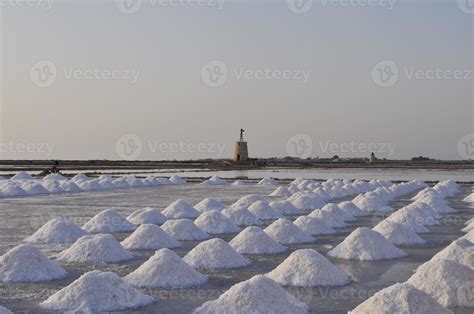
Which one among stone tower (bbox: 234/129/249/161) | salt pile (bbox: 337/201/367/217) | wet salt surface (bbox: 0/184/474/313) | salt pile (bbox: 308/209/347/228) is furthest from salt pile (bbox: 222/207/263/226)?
stone tower (bbox: 234/129/249/161)

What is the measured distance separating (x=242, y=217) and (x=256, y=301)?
7.09 meters

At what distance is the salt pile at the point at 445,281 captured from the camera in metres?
5.94

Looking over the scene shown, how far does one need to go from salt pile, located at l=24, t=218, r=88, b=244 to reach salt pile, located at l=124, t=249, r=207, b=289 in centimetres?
337

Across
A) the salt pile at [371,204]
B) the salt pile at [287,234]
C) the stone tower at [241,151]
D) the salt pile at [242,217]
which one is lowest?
the salt pile at [287,234]

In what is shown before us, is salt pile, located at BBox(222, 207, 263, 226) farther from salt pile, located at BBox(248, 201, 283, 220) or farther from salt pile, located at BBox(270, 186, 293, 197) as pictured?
salt pile, located at BBox(270, 186, 293, 197)

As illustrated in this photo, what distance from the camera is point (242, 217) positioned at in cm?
1246

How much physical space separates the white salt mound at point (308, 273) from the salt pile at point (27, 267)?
257 centimetres

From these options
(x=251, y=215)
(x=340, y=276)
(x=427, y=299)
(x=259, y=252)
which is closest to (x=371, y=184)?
(x=251, y=215)

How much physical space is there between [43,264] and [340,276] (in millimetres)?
3467

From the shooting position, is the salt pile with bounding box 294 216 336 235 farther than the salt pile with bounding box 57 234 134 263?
Yes

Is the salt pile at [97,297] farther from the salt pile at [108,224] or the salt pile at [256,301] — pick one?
the salt pile at [108,224]

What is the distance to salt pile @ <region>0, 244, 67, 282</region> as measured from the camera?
6.90m

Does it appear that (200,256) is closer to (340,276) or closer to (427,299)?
(340,276)

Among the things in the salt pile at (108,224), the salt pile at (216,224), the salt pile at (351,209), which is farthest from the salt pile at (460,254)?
the salt pile at (351,209)
